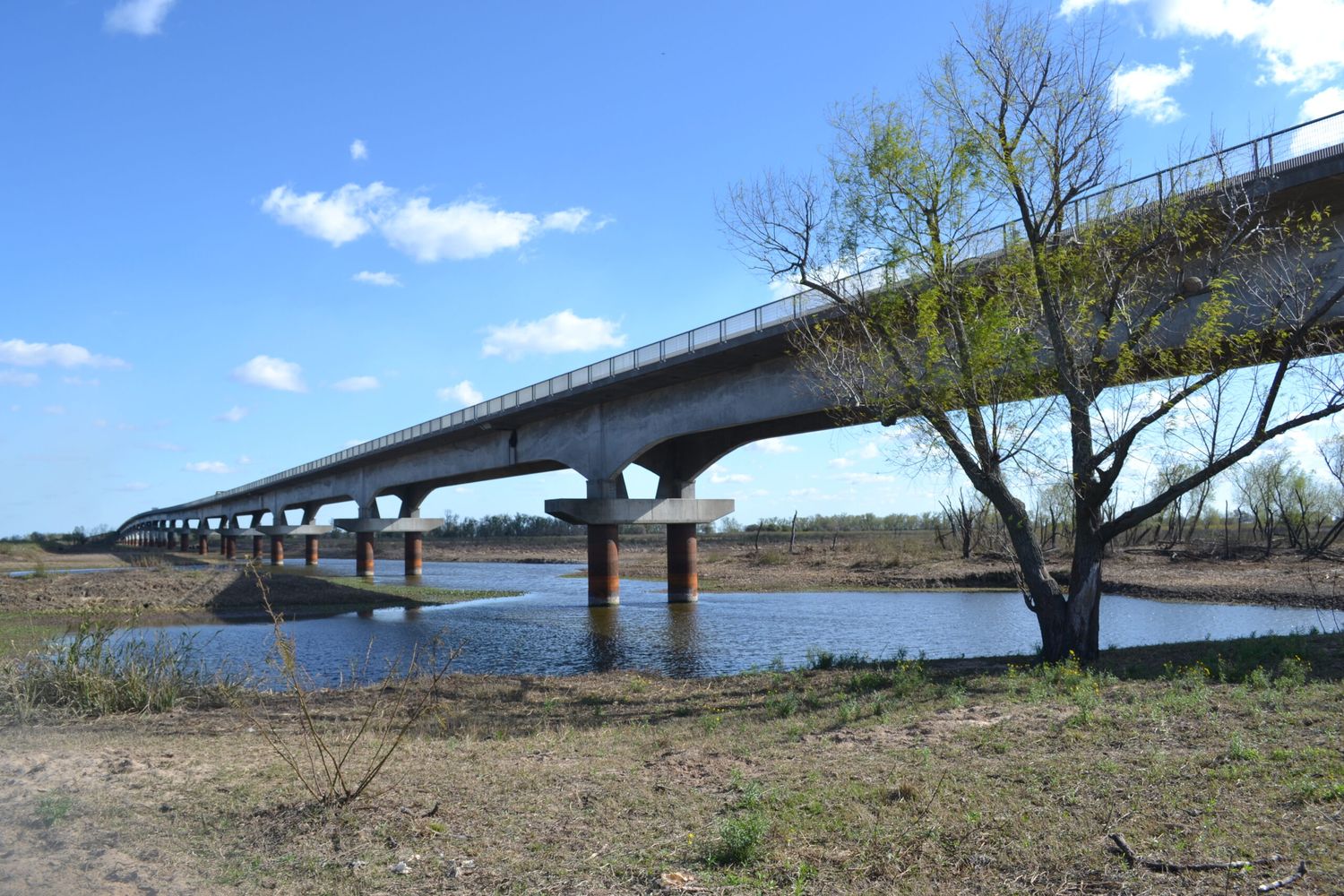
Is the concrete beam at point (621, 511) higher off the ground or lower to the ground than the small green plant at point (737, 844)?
higher

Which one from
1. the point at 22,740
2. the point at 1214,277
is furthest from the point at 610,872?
the point at 1214,277

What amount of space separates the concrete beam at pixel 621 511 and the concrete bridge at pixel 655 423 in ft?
0.17

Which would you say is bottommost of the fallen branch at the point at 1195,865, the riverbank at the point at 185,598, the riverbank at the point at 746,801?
the riverbank at the point at 185,598

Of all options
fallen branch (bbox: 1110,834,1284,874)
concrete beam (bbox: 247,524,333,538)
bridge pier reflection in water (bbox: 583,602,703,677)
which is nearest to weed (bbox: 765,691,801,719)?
bridge pier reflection in water (bbox: 583,602,703,677)

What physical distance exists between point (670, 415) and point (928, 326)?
22519mm

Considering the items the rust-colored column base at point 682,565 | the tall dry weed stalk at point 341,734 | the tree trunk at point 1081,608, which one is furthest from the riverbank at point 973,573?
the tall dry weed stalk at point 341,734

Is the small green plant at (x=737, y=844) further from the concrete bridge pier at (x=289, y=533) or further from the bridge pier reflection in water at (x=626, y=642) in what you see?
the concrete bridge pier at (x=289, y=533)

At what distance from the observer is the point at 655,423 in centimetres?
3831

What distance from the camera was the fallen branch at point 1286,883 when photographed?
5102 mm

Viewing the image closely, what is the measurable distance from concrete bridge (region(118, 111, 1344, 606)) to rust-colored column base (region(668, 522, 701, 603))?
0.05 meters

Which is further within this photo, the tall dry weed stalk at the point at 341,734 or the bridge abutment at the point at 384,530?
the bridge abutment at the point at 384,530

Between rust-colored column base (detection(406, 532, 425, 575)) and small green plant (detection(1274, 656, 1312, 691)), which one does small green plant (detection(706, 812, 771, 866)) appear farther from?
rust-colored column base (detection(406, 532, 425, 575))

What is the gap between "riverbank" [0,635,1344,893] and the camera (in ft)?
19.1

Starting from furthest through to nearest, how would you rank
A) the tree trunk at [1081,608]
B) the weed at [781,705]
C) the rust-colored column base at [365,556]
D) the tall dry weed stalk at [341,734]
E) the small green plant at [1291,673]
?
the rust-colored column base at [365,556] → the tree trunk at [1081,608] → the weed at [781,705] → the small green plant at [1291,673] → the tall dry weed stalk at [341,734]
